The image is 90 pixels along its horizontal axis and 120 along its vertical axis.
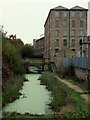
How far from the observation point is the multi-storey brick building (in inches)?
2867

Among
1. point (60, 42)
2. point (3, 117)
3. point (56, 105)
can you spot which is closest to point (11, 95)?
point (56, 105)

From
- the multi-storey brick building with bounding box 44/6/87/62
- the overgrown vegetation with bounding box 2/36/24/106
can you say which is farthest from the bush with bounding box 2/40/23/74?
the multi-storey brick building with bounding box 44/6/87/62

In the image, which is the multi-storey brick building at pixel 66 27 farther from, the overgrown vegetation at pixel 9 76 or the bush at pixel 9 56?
the bush at pixel 9 56

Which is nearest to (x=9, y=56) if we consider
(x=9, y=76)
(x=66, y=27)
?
(x=9, y=76)

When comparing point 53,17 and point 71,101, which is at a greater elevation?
point 53,17

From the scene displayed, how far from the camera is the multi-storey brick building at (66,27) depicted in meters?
72.8

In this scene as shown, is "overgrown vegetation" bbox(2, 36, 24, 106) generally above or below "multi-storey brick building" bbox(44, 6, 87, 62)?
below

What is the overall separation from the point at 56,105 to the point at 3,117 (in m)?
5.40

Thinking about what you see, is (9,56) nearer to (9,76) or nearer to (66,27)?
(9,76)

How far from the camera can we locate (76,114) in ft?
43.3

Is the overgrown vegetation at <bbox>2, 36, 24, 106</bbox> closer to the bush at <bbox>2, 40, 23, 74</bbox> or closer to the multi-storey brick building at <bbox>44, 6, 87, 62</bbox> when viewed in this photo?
the bush at <bbox>2, 40, 23, 74</bbox>

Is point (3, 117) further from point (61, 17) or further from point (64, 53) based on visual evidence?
point (61, 17)

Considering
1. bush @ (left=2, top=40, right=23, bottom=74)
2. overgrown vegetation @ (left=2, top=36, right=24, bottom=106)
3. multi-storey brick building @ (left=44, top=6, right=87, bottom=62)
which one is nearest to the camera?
overgrown vegetation @ (left=2, top=36, right=24, bottom=106)

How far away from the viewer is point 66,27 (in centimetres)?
7381
